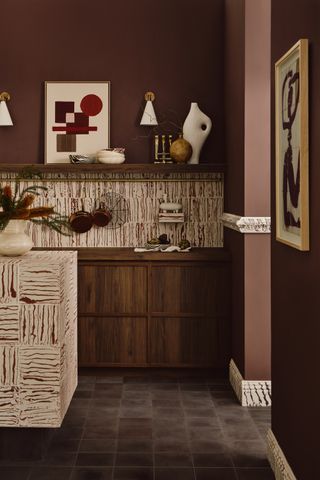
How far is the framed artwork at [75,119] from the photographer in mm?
5492

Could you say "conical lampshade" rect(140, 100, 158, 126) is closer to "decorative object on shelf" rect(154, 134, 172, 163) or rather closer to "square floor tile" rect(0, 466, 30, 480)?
"decorative object on shelf" rect(154, 134, 172, 163)

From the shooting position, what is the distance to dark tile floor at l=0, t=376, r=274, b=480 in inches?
127

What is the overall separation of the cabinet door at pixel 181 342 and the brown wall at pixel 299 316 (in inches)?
64.8

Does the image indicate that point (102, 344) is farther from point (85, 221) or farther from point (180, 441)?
point (180, 441)

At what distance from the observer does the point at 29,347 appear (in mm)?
3262

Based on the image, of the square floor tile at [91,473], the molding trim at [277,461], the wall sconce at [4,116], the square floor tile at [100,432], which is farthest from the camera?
the wall sconce at [4,116]

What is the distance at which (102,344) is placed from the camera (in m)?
4.99

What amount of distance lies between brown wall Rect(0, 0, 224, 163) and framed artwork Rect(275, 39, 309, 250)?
251cm

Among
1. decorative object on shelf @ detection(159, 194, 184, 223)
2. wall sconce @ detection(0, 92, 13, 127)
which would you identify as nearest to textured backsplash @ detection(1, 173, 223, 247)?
decorative object on shelf @ detection(159, 194, 184, 223)

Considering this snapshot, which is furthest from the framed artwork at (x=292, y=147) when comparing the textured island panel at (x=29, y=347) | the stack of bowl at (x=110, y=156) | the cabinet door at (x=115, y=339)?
the stack of bowl at (x=110, y=156)

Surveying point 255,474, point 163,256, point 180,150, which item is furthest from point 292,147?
point 180,150

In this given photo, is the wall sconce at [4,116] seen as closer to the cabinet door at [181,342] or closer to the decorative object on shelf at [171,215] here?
the decorative object on shelf at [171,215]

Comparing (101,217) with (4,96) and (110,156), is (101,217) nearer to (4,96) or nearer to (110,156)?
(110,156)

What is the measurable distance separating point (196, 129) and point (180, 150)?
0.73 feet
